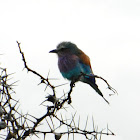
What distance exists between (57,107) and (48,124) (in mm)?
175

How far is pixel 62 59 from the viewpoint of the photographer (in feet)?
19.0

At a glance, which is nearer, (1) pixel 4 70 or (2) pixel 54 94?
(2) pixel 54 94

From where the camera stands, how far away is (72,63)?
5758mm

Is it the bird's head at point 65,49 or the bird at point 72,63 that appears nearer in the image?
the bird at point 72,63

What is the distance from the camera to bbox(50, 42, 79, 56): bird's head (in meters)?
5.92

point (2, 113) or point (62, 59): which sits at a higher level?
point (62, 59)

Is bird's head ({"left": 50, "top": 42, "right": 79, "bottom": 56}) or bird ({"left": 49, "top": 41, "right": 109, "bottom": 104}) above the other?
bird's head ({"left": 50, "top": 42, "right": 79, "bottom": 56})

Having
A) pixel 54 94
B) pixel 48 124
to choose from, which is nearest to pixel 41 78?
pixel 54 94

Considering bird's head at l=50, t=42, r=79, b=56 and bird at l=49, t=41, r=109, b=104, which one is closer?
bird at l=49, t=41, r=109, b=104

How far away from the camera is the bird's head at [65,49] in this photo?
5.92m

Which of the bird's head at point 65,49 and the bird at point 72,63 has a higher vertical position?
the bird's head at point 65,49

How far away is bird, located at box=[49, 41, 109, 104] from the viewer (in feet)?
18.6

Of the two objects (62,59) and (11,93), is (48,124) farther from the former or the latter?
(62,59)

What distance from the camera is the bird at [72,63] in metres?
5.66
